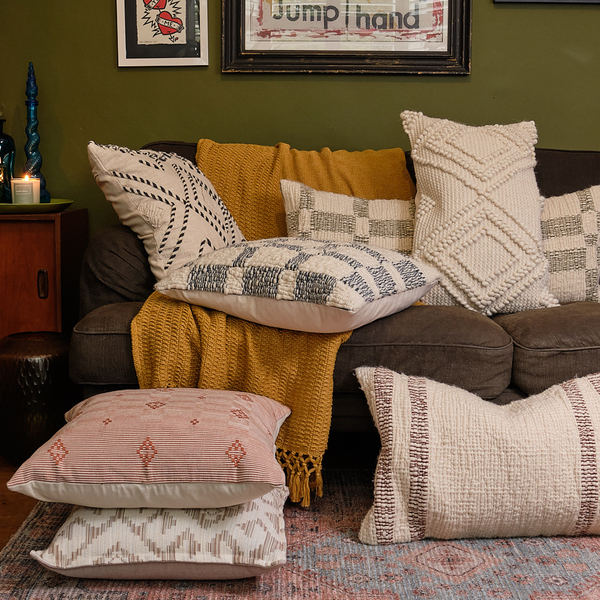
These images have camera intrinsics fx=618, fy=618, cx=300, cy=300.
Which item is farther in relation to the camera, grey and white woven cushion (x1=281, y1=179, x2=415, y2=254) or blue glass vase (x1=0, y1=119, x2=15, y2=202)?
blue glass vase (x1=0, y1=119, x2=15, y2=202)

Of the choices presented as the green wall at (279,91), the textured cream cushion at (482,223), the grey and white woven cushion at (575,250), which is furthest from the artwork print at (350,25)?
the grey and white woven cushion at (575,250)

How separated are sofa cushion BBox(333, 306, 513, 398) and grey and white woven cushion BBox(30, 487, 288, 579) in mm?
449

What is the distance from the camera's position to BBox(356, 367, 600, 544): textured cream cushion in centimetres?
128

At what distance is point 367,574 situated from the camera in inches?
48.6

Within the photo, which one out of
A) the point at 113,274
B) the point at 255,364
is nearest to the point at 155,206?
the point at 113,274

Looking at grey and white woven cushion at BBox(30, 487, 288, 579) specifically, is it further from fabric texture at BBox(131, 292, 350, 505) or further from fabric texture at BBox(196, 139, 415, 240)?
fabric texture at BBox(196, 139, 415, 240)

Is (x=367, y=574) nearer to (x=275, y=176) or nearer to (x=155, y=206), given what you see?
(x=155, y=206)

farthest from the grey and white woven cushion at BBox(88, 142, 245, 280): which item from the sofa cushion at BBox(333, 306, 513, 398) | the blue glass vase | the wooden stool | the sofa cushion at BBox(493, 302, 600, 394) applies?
the sofa cushion at BBox(493, 302, 600, 394)

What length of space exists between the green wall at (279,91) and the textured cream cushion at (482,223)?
0.64 metres

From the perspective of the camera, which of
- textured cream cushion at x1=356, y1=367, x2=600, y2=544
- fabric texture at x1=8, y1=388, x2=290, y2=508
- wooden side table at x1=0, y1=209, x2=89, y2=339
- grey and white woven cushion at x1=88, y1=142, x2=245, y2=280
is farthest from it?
wooden side table at x1=0, y1=209, x2=89, y2=339

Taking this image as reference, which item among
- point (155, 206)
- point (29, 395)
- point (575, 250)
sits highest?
point (155, 206)

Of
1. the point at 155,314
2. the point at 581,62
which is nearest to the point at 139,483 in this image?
the point at 155,314

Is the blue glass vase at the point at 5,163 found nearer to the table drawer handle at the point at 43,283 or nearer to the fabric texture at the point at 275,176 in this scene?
the table drawer handle at the point at 43,283

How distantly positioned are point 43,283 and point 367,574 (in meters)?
1.41
